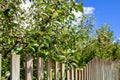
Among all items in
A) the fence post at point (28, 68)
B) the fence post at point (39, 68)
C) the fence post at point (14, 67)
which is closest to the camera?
the fence post at point (14, 67)

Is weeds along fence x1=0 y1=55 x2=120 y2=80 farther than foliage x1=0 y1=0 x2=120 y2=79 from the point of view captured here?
No

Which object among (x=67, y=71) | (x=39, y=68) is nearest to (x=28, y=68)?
(x=39, y=68)

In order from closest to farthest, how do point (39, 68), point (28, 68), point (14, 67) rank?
point (14, 67) → point (28, 68) → point (39, 68)

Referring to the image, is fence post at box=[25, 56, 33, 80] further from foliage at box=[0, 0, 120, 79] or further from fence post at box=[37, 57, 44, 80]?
foliage at box=[0, 0, 120, 79]

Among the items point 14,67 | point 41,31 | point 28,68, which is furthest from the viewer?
point 41,31

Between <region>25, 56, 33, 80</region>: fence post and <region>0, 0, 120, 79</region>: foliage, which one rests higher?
<region>0, 0, 120, 79</region>: foliage

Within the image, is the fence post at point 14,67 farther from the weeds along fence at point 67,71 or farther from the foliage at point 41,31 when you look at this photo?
the foliage at point 41,31

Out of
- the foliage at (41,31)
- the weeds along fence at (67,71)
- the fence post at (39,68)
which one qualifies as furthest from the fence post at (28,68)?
the foliage at (41,31)

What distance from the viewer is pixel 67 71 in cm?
435

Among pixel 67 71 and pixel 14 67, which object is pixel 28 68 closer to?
pixel 14 67

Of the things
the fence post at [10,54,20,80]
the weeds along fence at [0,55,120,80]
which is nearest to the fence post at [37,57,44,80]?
the weeds along fence at [0,55,120,80]

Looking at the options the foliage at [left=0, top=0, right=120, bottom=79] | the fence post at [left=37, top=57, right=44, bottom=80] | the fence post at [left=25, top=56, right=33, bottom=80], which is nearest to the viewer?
the fence post at [left=25, top=56, right=33, bottom=80]

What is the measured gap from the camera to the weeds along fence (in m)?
2.77

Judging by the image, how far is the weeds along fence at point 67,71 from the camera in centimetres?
277
